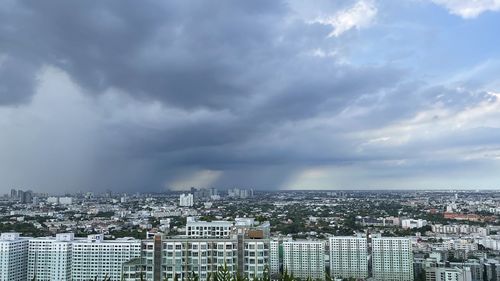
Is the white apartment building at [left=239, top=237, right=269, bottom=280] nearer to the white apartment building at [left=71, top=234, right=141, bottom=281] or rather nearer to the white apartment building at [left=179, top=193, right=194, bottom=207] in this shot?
the white apartment building at [left=71, top=234, right=141, bottom=281]

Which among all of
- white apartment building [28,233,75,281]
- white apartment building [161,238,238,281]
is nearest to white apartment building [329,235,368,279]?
white apartment building [161,238,238,281]

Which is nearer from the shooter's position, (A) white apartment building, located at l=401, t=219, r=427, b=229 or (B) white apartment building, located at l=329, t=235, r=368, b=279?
(B) white apartment building, located at l=329, t=235, r=368, b=279

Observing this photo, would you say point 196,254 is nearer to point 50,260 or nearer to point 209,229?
point 209,229

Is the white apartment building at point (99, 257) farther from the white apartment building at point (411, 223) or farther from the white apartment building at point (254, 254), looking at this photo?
the white apartment building at point (411, 223)

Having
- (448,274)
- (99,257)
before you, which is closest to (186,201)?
(99,257)

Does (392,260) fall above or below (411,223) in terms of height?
below

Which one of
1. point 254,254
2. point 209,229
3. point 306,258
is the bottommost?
point 306,258

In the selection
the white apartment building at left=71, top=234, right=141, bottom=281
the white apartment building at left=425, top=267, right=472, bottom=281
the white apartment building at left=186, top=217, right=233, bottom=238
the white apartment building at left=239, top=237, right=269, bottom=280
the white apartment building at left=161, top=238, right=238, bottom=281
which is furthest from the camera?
the white apartment building at left=425, top=267, right=472, bottom=281

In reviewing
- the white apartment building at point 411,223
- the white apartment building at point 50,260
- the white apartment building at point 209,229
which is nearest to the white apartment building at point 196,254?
the white apartment building at point 209,229
